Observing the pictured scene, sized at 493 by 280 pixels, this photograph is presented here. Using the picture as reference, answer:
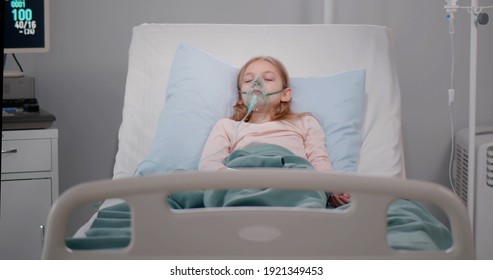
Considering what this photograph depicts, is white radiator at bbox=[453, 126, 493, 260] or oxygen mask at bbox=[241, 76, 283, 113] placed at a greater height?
oxygen mask at bbox=[241, 76, 283, 113]

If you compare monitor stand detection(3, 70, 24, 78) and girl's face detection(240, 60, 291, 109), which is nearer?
girl's face detection(240, 60, 291, 109)

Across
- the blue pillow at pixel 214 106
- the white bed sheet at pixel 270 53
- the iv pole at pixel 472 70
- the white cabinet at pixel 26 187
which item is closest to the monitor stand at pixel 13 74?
the white cabinet at pixel 26 187

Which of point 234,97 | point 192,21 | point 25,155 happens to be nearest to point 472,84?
point 234,97

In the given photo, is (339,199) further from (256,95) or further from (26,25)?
(26,25)

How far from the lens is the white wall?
141 inches

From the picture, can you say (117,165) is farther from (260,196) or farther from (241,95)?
(260,196)

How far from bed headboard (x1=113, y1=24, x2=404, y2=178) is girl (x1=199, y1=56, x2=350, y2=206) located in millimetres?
146

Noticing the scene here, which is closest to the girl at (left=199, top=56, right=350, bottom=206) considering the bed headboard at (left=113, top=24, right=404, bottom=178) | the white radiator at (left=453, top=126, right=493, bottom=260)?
the bed headboard at (left=113, top=24, right=404, bottom=178)

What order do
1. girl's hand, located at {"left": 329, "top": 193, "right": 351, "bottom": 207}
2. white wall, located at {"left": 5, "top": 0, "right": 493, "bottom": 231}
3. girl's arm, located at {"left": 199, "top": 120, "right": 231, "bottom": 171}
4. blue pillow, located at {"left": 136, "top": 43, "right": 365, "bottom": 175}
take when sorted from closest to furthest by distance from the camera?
1. girl's hand, located at {"left": 329, "top": 193, "right": 351, "bottom": 207}
2. girl's arm, located at {"left": 199, "top": 120, "right": 231, "bottom": 171}
3. blue pillow, located at {"left": 136, "top": 43, "right": 365, "bottom": 175}
4. white wall, located at {"left": 5, "top": 0, "right": 493, "bottom": 231}

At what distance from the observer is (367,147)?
288 cm

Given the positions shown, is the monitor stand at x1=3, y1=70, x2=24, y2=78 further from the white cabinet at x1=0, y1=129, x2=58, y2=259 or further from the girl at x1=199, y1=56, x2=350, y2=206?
the girl at x1=199, y1=56, x2=350, y2=206

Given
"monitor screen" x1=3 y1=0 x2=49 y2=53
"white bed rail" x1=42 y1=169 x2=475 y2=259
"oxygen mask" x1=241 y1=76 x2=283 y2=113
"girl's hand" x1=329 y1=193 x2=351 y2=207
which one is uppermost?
"monitor screen" x1=3 y1=0 x2=49 y2=53

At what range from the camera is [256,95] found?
2875 mm
